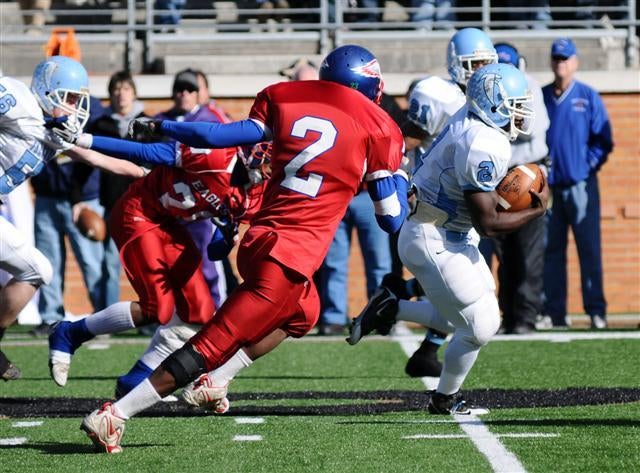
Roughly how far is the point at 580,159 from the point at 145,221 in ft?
15.6

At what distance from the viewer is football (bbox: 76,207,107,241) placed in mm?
10508

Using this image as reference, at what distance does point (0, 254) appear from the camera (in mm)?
7324

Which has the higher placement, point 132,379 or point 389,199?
point 389,199

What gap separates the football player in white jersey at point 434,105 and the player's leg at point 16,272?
5.75 ft

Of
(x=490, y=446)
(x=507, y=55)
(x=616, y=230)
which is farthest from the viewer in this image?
(x=616, y=230)

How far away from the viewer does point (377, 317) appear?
24.5 feet

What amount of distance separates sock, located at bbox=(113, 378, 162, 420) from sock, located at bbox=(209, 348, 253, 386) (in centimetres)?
61

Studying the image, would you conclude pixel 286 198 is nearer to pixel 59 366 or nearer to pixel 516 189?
pixel 516 189

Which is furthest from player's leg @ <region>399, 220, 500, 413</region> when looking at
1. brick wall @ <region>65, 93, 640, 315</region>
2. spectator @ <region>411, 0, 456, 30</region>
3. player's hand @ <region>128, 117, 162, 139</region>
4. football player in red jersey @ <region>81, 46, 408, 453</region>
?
spectator @ <region>411, 0, 456, 30</region>

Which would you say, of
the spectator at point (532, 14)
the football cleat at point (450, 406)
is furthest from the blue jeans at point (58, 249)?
the football cleat at point (450, 406)

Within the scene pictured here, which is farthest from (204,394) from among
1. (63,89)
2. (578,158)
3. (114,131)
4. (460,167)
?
(578,158)

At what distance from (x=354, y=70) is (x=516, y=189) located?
3.47 feet

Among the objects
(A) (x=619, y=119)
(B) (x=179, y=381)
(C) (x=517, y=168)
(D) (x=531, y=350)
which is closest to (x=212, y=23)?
(A) (x=619, y=119)

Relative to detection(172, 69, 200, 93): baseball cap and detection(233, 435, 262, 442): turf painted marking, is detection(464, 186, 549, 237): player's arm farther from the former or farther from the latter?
detection(172, 69, 200, 93): baseball cap
